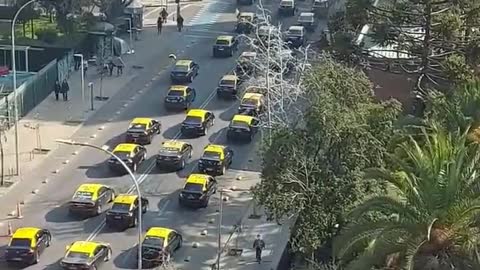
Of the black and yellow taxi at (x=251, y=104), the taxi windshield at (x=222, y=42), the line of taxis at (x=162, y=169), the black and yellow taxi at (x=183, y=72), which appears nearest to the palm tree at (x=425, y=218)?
the line of taxis at (x=162, y=169)

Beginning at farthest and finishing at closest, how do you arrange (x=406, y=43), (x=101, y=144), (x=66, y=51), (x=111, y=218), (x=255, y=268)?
(x=66, y=51)
(x=101, y=144)
(x=406, y=43)
(x=111, y=218)
(x=255, y=268)

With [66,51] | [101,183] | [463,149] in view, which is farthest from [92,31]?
[463,149]

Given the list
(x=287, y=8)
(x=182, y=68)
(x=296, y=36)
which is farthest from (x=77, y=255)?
(x=287, y=8)

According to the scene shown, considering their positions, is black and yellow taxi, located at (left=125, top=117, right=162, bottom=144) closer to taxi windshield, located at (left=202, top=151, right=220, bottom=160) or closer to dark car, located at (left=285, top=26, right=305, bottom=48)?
taxi windshield, located at (left=202, top=151, right=220, bottom=160)

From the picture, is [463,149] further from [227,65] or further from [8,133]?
[227,65]

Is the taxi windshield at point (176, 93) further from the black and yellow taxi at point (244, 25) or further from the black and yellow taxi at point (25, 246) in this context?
the black and yellow taxi at point (25, 246)
